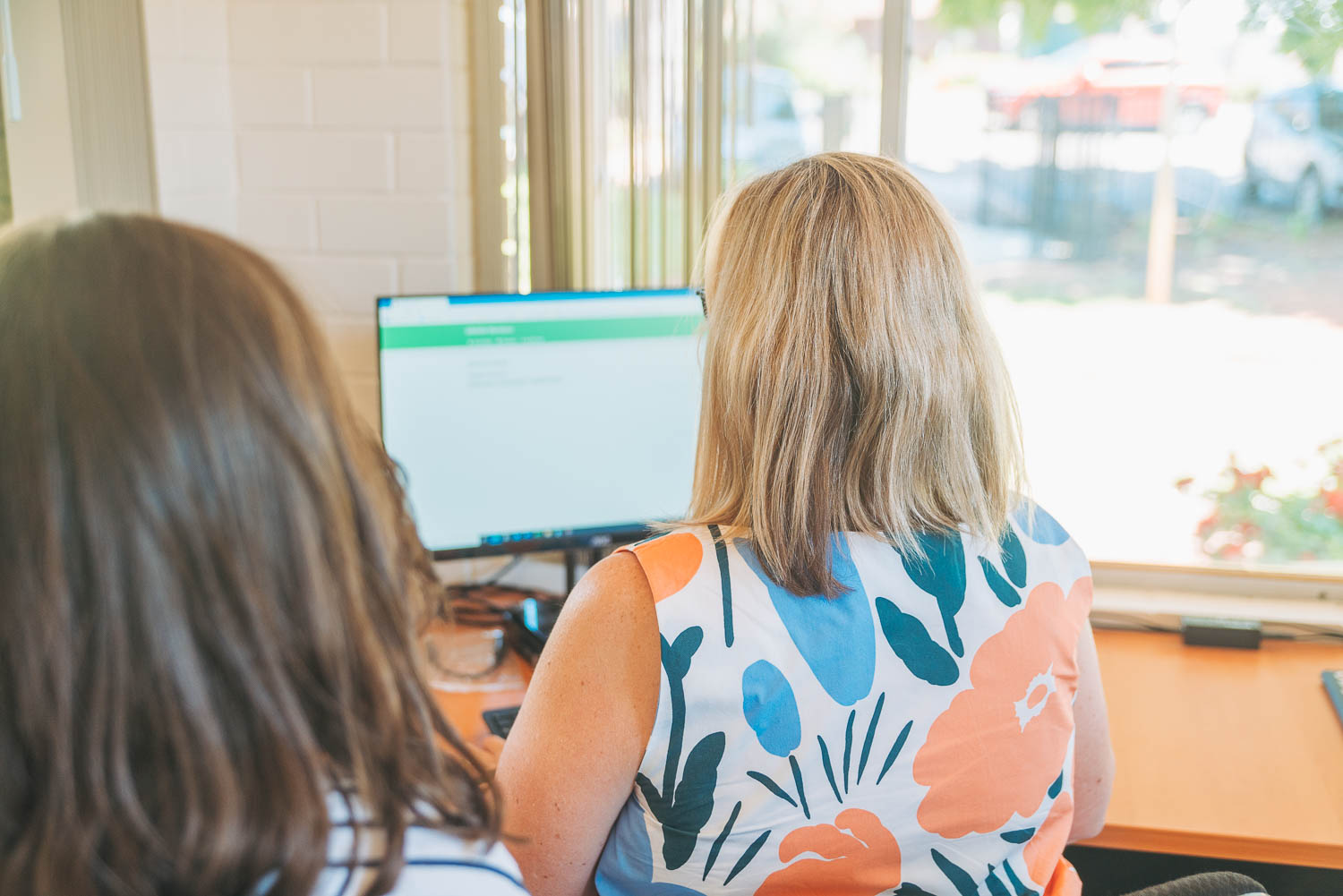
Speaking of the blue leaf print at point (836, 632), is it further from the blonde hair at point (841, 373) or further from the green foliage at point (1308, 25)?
the green foliage at point (1308, 25)

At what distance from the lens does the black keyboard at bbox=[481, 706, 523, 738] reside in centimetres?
138

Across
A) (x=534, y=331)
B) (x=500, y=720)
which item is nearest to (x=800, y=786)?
(x=500, y=720)

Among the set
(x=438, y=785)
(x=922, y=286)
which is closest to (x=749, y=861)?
(x=438, y=785)

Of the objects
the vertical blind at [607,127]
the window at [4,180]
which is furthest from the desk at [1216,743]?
the window at [4,180]

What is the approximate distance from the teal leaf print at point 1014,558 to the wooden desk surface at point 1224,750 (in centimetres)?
39

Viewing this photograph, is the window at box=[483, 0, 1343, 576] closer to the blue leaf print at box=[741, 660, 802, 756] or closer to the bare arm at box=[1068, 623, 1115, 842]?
the bare arm at box=[1068, 623, 1115, 842]

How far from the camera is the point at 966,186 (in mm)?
1853

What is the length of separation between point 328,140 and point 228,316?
4.15 feet

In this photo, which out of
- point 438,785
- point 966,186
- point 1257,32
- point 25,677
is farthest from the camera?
point 966,186

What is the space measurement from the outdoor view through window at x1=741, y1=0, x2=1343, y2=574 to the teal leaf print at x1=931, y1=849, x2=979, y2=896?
100 cm

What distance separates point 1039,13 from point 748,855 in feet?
4.66

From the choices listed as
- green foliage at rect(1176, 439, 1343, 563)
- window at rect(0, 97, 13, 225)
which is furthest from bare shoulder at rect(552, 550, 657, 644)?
green foliage at rect(1176, 439, 1343, 563)

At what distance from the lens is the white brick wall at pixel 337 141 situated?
5.57ft

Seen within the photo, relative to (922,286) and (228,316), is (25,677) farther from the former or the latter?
(922,286)
